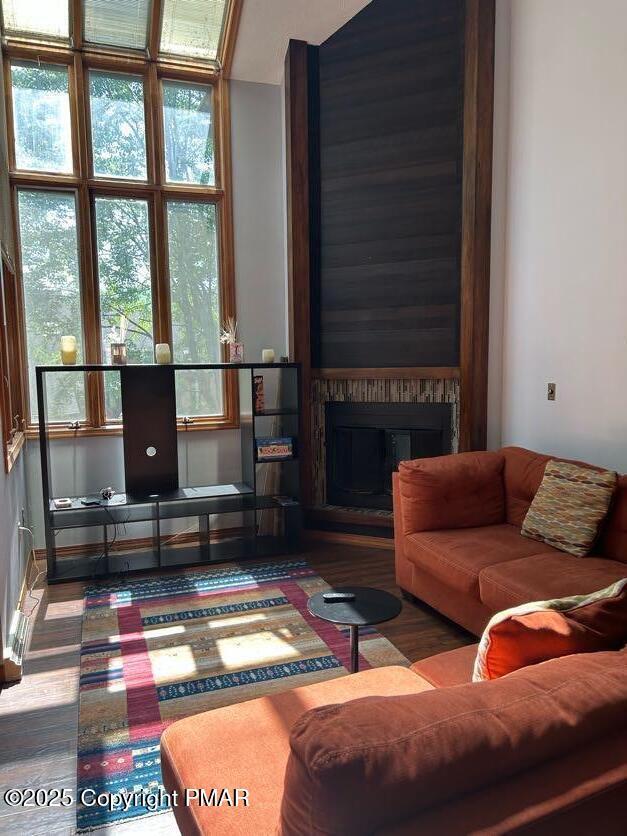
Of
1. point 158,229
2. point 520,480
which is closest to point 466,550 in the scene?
point 520,480

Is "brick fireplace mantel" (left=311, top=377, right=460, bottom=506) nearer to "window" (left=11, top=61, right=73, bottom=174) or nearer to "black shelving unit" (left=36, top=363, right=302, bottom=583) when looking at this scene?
"black shelving unit" (left=36, top=363, right=302, bottom=583)

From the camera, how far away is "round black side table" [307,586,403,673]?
2.25 meters

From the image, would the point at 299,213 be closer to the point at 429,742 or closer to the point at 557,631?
the point at 557,631

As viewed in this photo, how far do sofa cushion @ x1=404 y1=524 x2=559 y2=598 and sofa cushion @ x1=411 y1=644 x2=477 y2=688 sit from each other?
0.84 m

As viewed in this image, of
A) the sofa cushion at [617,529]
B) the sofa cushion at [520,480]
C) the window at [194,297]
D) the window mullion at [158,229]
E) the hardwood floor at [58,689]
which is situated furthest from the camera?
the window at [194,297]

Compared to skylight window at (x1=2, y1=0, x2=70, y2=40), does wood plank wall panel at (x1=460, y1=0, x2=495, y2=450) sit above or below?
below

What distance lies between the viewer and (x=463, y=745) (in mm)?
981

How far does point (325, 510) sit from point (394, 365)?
3.89 ft

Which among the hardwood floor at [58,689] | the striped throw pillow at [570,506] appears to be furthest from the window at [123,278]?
the striped throw pillow at [570,506]

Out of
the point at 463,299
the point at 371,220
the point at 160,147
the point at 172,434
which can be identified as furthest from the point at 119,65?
the point at 463,299

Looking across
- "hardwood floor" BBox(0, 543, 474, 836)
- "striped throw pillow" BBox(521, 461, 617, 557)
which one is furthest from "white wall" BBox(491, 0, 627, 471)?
"hardwood floor" BBox(0, 543, 474, 836)

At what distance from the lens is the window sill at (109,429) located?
14.1 ft

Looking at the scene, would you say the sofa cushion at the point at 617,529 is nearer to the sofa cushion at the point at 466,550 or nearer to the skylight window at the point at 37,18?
the sofa cushion at the point at 466,550

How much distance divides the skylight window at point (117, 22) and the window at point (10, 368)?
174cm
